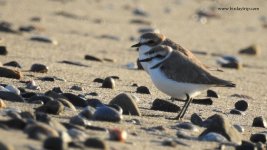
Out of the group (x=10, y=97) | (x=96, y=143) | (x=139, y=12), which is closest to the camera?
(x=96, y=143)

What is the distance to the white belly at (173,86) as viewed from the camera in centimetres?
594

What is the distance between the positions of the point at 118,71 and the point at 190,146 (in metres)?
4.01

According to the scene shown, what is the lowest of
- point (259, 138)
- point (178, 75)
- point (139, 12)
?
point (259, 138)

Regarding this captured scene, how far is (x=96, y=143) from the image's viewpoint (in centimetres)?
419

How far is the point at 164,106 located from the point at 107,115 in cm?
117

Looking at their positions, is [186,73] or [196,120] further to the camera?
[186,73]

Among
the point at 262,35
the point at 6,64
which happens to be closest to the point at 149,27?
the point at 262,35

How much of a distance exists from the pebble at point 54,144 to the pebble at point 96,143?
8.3 inches

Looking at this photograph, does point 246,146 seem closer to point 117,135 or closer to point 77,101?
point 117,135

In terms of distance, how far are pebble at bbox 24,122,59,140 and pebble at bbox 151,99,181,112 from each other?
2056mm

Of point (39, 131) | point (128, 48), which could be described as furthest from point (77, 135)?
point (128, 48)

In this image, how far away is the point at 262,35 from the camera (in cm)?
1530

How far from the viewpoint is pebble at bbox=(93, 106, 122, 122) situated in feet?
17.2

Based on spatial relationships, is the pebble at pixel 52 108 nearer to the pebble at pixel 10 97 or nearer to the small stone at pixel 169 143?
the pebble at pixel 10 97
